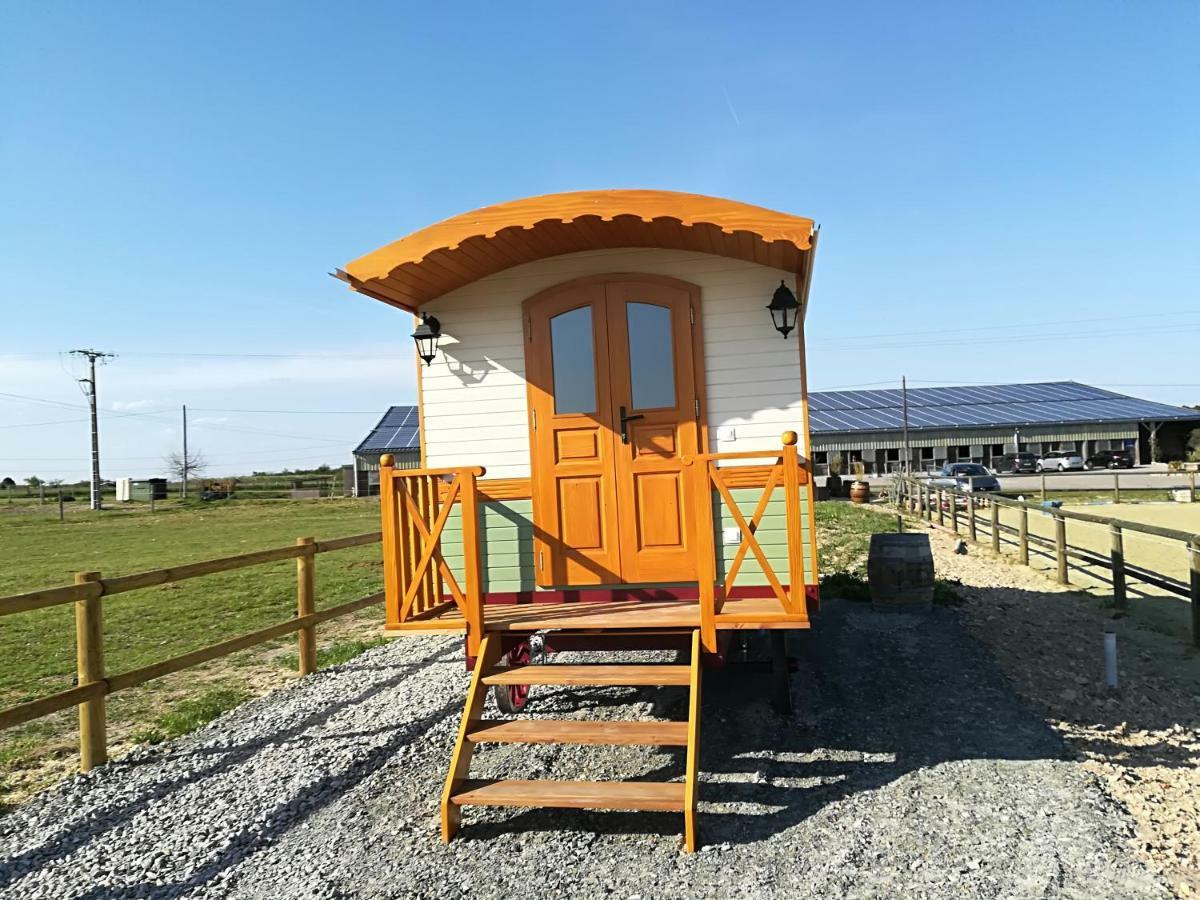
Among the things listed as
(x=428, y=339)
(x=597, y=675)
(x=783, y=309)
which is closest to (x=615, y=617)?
(x=597, y=675)

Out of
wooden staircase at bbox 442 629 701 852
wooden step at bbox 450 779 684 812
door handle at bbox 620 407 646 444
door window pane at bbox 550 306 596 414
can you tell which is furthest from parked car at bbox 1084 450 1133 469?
wooden step at bbox 450 779 684 812

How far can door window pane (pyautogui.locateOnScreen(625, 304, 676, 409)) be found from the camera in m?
5.21

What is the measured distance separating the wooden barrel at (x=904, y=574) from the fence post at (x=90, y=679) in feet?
22.6

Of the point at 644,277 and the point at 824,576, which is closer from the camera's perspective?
the point at 644,277

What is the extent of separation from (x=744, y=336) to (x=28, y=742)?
5372 millimetres

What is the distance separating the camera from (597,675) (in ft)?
14.0

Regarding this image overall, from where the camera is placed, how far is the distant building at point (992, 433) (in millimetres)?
41094

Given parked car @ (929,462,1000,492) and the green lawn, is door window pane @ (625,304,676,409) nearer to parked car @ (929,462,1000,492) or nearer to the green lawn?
the green lawn

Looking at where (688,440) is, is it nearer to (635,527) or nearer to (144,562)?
(635,527)

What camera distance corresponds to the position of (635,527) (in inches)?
204

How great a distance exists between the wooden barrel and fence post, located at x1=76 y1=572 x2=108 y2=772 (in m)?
6.87

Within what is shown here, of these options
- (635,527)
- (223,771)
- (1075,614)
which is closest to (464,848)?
(223,771)

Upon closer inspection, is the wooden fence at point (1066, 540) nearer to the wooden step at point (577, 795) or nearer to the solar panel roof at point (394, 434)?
the wooden step at point (577, 795)

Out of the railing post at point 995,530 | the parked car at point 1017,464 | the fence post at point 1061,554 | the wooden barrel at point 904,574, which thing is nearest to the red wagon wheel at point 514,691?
the wooden barrel at point 904,574
